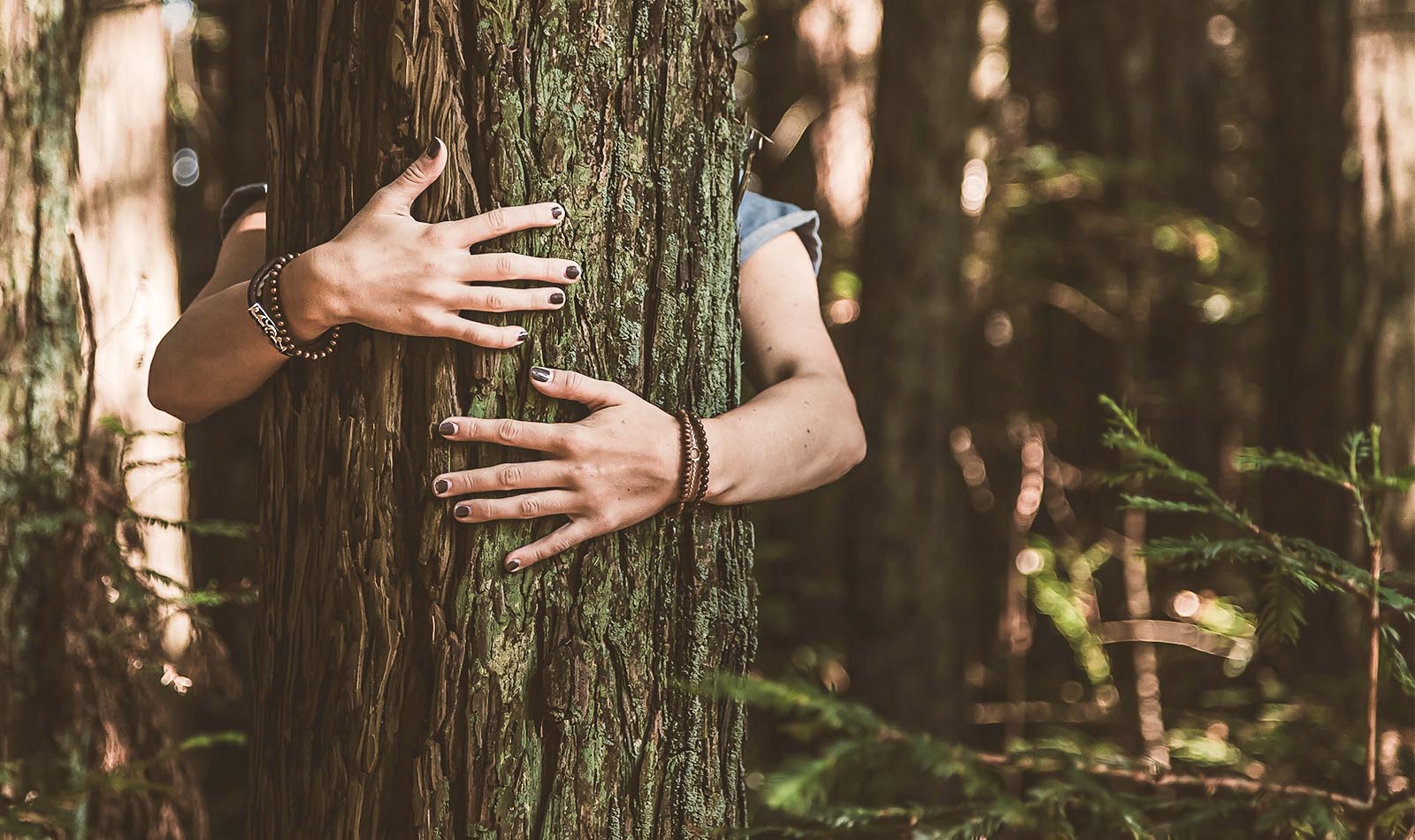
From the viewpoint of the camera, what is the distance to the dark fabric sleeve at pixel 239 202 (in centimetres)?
197

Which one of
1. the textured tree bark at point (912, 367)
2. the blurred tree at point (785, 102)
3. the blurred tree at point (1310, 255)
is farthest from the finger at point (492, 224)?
the blurred tree at point (785, 102)

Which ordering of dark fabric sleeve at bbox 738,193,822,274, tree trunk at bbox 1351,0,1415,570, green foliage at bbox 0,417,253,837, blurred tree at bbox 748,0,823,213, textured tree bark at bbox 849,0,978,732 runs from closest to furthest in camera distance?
dark fabric sleeve at bbox 738,193,822,274 → green foliage at bbox 0,417,253,837 → tree trunk at bbox 1351,0,1415,570 → textured tree bark at bbox 849,0,978,732 → blurred tree at bbox 748,0,823,213

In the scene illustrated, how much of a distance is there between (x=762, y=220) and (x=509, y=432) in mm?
730

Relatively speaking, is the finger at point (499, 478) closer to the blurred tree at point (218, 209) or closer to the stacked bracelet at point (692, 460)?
the stacked bracelet at point (692, 460)

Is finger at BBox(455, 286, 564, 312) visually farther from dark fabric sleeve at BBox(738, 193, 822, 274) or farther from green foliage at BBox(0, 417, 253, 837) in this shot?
green foliage at BBox(0, 417, 253, 837)

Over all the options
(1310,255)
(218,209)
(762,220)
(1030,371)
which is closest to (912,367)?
(1310,255)

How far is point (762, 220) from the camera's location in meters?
1.97

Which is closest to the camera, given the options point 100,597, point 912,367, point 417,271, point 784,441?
point 417,271

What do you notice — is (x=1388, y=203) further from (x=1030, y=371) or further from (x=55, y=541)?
(x=55, y=541)

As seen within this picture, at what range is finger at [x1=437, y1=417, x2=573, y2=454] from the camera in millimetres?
1485

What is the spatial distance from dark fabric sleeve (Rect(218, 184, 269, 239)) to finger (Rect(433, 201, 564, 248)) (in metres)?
0.67

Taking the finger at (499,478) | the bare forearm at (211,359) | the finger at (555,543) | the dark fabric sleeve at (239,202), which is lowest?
the finger at (555,543)

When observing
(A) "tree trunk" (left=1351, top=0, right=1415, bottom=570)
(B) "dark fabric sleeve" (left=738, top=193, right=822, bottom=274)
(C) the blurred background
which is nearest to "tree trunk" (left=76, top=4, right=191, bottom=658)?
(C) the blurred background

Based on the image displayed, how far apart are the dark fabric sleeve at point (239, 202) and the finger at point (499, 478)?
840 mm
